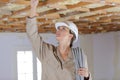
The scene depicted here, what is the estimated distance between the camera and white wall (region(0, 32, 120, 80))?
18.3 feet

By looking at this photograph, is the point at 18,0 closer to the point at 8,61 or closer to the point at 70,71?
the point at 70,71

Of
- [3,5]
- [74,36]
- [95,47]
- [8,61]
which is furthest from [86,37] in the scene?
[74,36]

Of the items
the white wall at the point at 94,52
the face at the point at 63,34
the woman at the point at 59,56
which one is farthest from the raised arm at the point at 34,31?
the white wall at the point at 94,52

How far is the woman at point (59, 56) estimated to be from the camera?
189 cm

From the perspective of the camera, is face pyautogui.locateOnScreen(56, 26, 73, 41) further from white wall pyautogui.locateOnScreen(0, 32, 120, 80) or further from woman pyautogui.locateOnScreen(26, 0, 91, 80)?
white wall pyautogui.locateOnScreen(0, 32, 120, 80)

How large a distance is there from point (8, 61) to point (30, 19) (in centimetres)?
388

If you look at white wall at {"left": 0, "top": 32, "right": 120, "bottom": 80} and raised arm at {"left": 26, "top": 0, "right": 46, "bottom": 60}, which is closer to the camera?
raised arm at {"left": 26, "top": 0, "right": 46, "bottom": 60}

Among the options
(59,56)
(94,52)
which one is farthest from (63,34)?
(94,52)

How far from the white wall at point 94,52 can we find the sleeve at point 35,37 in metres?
3.73

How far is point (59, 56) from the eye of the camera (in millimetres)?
1993

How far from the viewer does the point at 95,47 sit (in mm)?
6738

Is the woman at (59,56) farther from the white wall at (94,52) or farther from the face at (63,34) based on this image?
the white wall at (94,52)

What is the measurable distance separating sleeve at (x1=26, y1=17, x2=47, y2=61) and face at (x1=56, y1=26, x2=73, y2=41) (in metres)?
0.12

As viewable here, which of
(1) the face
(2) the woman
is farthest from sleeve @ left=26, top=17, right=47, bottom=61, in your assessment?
(1) the face
